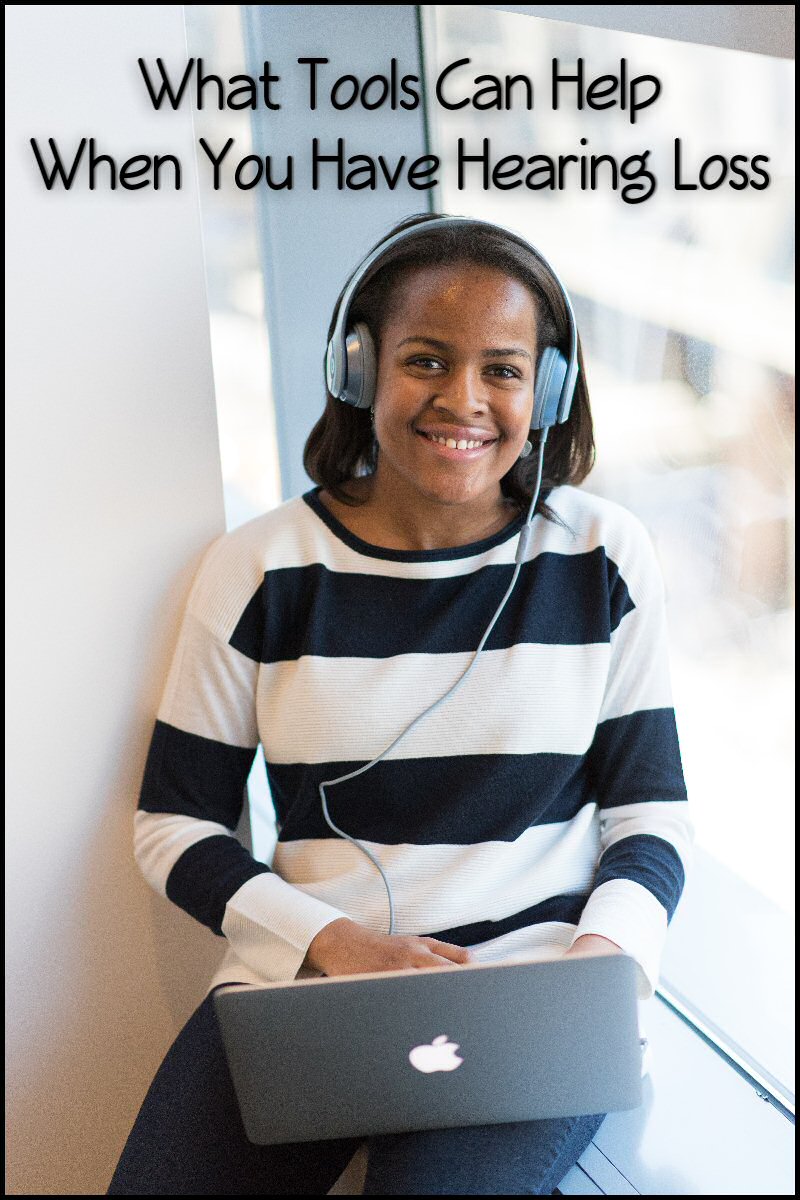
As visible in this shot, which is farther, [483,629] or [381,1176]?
[483,629]

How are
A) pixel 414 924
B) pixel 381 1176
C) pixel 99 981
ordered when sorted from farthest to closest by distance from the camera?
pixel 99 981 → pixel 414 924 → pixel 381 1176

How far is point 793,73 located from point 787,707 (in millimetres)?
809

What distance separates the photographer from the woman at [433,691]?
4.08 feet

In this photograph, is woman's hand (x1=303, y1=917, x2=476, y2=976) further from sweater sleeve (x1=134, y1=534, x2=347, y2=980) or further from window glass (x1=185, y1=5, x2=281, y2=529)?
window glass (x1=185, y1=5, x2=281, y2=529)

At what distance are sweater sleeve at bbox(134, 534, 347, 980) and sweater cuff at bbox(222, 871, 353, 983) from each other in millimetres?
17

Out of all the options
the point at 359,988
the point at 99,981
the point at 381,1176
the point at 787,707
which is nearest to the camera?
the point at 359,988

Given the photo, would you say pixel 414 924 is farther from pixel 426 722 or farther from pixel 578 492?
pixel 578 492

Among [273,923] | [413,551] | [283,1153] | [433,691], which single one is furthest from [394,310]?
[283,1153]

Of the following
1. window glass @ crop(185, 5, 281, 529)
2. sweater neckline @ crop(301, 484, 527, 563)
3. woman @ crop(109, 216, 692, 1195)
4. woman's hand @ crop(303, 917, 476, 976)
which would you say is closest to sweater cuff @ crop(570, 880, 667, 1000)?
woman @ crop(109, 216, 692, 1195)

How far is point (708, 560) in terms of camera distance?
1.63m

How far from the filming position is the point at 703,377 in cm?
155

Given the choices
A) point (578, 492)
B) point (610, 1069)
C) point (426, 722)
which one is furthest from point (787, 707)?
point (610, 1069)

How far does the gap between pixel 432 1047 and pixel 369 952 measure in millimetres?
205

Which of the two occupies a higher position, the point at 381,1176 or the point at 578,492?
the point at 578,492
